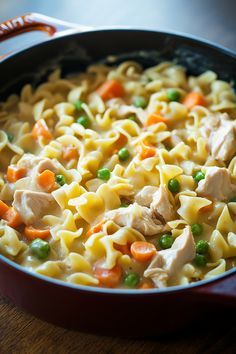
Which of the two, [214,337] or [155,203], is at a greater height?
[155,203]

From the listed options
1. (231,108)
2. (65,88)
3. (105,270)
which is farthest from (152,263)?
(65,88)

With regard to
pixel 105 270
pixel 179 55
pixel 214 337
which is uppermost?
pixel 179 55

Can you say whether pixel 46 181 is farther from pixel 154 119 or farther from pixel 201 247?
pixel 201 247

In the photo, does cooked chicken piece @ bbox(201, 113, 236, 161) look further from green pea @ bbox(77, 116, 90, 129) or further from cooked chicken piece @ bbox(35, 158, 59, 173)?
cooked chicken piece @ bbox(35, 158, 59, 173)

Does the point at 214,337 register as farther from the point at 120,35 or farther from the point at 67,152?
the point at 120,35

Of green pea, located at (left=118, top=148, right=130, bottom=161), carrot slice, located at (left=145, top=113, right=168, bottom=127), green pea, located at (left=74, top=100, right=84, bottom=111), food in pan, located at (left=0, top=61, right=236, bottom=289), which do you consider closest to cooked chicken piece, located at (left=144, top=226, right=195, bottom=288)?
food in pan, located at (left=0, top=61, right=236, bottom=289)
